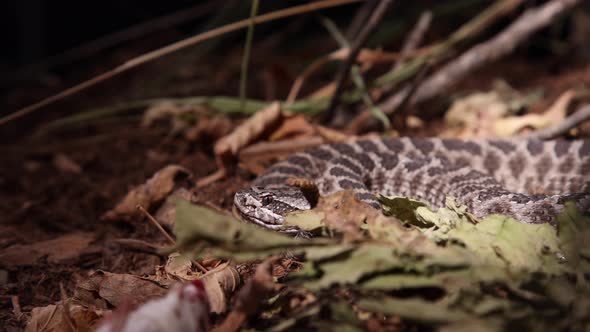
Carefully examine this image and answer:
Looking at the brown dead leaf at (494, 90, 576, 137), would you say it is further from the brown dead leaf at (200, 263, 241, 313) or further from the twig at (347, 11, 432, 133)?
the brown dead leaf at (200, 263, 241, 313)

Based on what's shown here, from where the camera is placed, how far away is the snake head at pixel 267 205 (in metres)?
4.48

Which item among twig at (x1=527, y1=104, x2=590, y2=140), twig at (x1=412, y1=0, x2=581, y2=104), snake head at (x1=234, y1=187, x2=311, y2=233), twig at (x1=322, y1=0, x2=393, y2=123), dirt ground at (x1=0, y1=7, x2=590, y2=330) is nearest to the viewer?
dirt ground at (x1=0, y1=7, x2=590, y2=330)

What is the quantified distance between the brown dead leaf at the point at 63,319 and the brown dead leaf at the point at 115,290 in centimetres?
11

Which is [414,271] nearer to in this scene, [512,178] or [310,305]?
[310,305]

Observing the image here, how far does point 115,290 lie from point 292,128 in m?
3.18

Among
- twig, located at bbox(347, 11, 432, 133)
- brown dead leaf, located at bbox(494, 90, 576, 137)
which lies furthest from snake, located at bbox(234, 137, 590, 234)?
twig, located at bbox(347, 11, 432, 133)

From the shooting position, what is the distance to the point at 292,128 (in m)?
6.25

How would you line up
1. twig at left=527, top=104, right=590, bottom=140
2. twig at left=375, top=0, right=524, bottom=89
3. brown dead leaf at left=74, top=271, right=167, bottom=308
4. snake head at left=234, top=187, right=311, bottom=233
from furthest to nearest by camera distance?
twig at left=375, top=0, right=524, bottom=89 → twig at left=527, top=104, right=590, bottom=140 → snake head at left=234, top=187, right=311, bottom=233 → brown dead leaf at left=74, top=271, right=167, bottom=308

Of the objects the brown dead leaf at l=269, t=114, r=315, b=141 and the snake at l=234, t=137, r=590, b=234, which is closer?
the snake at l=234, t=137, r=590, b=234

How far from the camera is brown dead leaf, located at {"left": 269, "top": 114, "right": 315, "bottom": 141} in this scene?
6.22 metres

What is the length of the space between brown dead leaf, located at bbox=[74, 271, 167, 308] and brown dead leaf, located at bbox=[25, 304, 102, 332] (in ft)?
0.37

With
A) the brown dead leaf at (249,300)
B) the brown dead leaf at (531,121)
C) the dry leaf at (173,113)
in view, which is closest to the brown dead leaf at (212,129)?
the dry leaf at (173,113)

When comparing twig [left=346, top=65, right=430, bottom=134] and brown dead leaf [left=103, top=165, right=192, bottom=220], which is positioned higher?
twig [left=346, top=65, right=430, bottom=134]

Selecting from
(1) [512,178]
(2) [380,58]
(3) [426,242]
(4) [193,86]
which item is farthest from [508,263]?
(4) [193,86]
